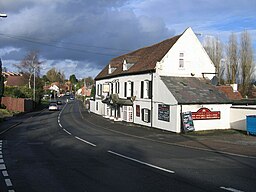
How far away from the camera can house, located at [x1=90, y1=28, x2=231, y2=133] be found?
91.5 ft

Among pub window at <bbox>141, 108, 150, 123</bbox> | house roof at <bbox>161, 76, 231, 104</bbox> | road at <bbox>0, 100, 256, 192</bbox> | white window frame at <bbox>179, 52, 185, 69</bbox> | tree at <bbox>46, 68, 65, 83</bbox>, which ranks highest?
tree at <bbox>46, 68, 65, 83</bbox>

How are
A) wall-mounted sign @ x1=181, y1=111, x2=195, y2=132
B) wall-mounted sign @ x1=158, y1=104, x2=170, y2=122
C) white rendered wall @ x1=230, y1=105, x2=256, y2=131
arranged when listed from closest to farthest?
wall-mounted sign @ x1=181, y1=111, x2=195, y2=132 < white rendered wall @ x1=230, y1=105, x2=256, y2=131 < wall-mounted sign @ x1=158, y1=104, x2=170, y2=122

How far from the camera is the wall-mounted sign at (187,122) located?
26.7m

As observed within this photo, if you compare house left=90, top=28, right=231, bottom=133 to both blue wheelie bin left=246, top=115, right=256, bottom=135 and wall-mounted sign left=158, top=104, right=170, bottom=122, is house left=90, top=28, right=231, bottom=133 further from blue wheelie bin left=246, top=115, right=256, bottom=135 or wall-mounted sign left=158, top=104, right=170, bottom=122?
blue wheelie bin left=246, top=115, right=256, bottom=135

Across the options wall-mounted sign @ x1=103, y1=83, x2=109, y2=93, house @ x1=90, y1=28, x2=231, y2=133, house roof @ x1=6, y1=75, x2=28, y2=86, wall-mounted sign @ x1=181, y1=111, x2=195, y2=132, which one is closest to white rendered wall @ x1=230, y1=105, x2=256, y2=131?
house @ x1=90, y1=28, x2=231, y2=133

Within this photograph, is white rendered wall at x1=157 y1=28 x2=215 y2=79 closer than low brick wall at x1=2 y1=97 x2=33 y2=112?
Yes

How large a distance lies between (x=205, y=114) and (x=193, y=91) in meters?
2.33

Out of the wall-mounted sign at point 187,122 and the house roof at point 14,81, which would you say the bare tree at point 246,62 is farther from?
the house roof at point 14,81

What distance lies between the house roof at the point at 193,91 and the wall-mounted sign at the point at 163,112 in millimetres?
1515

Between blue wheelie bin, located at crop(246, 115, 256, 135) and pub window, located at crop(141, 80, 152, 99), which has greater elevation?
pub window, located at crop(141, 80, 152, 99)

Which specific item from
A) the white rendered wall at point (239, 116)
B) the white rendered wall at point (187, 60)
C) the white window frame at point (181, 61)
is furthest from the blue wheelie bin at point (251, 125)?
the white window frame at point (181, 61)

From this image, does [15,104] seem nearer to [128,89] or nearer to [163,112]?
[128,89]

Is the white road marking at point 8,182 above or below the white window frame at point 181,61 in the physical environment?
below

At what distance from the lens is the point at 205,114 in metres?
28.5
